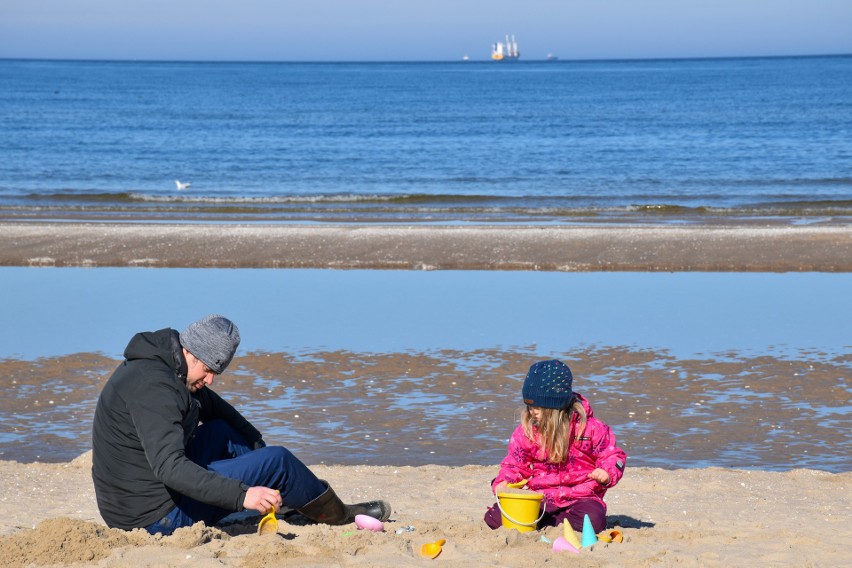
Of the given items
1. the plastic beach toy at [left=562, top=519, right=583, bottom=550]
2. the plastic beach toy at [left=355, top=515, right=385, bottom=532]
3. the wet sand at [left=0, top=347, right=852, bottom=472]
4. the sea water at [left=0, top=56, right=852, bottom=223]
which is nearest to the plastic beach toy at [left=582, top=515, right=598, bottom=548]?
the plastic beach toy at [left=562, top=519, right=583, bottom=550]

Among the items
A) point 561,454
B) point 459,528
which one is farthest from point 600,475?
point 459,528

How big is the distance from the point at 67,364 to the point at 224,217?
1330 centimetres

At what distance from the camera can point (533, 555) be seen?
4.60 meters

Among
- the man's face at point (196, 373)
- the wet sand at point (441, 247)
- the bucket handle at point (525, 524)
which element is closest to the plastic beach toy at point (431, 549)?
the bucket handle at point (525, 524)

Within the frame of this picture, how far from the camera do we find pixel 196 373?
175 inches

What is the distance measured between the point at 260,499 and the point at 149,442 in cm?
47

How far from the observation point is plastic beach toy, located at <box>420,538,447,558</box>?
461cm

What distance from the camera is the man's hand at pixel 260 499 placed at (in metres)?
4.39

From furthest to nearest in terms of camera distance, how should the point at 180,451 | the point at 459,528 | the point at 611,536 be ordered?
the point at 459,528
the point at 611,536
the point at 180,451

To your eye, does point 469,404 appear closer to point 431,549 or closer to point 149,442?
point 431,549

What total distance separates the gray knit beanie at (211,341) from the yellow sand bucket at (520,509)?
1354mm

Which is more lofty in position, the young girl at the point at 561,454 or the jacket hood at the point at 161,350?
the jacket hood at the point at 161,350

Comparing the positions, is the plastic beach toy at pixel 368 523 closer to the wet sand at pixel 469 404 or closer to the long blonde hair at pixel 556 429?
the long blonde hair at pixel 556 429

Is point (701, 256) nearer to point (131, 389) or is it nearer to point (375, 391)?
point (375, 391)
